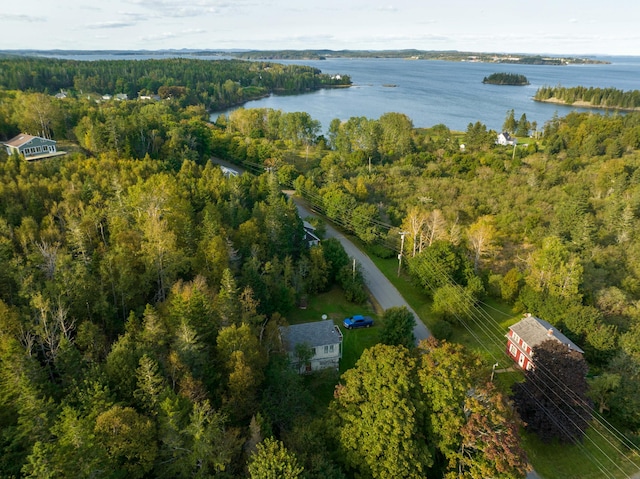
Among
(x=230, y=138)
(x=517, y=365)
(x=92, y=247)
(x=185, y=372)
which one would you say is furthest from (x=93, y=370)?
(x=230, y=138)

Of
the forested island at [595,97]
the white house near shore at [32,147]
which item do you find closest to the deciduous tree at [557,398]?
the white house near shore at [32,147]

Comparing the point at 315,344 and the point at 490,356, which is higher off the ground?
the point at 315,344

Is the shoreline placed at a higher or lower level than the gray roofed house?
higher

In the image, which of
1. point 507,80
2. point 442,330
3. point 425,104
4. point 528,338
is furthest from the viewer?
point 507,80

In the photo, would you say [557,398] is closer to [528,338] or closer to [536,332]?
[528,338]

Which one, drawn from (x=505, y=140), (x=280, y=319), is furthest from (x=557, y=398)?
(x=505, y=140)

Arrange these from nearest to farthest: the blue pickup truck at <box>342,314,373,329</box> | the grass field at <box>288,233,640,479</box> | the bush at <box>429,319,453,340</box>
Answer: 1. the grass field at <box>288,233,640,479</box>
2. the bush at <box>429,319,453,340</box>
3. the blue pickup truck at <box>342,314,373,329</box>

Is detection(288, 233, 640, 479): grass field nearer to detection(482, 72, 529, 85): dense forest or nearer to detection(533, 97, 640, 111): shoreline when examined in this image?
detection(533, 97, 640, 111): shoreline

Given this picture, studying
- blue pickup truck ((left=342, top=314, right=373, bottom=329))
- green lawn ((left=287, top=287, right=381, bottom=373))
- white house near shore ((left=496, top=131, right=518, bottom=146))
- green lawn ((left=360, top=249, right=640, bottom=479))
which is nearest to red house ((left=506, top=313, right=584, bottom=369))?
green lawn ((left=360, top=249, right=640, bottom=479))
